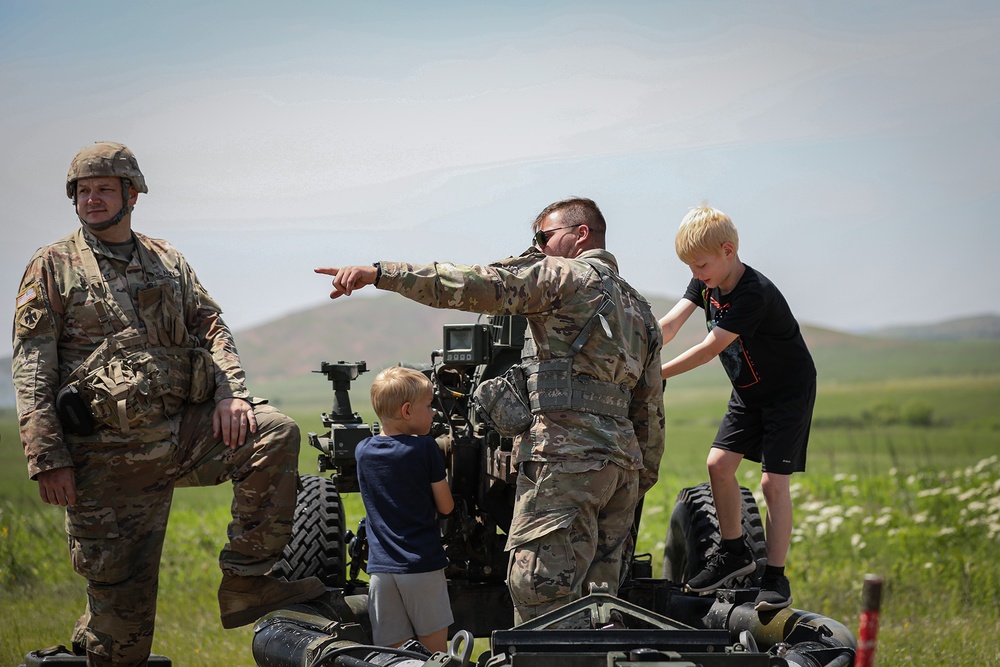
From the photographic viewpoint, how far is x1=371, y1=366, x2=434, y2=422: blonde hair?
5.48m

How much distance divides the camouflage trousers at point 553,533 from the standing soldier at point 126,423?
131 cm

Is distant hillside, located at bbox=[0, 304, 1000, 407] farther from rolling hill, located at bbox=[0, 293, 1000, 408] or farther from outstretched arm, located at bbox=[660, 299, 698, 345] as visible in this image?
outstretched arm, located at bbox=[660, 299, 698, 345]

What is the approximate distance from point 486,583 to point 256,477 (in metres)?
1.59

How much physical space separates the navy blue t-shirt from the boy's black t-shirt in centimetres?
168

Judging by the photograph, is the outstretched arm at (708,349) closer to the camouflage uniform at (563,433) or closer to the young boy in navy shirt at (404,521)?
the camouflage uniform at (563,433)

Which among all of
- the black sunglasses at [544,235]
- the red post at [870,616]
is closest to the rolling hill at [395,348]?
the black sunglasses at [544,235]

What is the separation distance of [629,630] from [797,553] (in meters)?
7.55

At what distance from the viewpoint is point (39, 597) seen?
31.7ft

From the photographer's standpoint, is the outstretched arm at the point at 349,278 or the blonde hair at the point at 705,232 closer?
the outstretched arm at the point at 349,278

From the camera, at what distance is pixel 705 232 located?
5.70m

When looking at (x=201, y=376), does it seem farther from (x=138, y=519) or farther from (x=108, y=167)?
(x=108, y=167)

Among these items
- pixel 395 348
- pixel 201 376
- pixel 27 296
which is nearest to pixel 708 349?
pixel 201 376

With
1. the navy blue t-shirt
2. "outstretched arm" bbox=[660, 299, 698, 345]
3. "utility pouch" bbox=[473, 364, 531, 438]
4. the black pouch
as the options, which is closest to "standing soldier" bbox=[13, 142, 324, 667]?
the black pouch

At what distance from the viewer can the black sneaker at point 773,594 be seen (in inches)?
218
